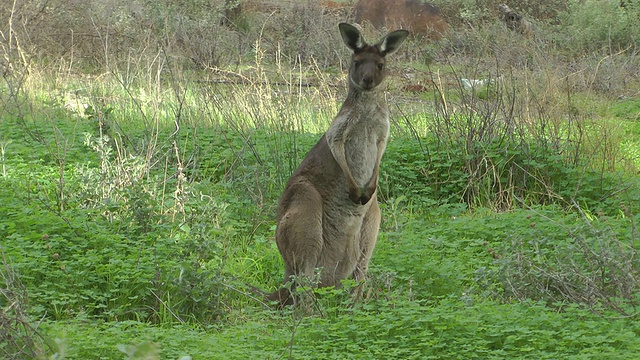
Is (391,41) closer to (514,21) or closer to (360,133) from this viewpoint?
(360,133)

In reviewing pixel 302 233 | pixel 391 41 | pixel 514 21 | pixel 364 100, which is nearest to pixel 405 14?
pixel 514 21

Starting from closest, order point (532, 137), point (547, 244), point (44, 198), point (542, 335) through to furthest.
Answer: point (542, 335) → point (547, 244) → point (44, 198) → point (532, 137)

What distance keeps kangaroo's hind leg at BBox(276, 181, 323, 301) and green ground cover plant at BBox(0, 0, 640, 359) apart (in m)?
0.27

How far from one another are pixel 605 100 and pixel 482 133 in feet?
17.5

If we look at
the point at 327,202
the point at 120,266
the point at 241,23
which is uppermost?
the point at 241,23

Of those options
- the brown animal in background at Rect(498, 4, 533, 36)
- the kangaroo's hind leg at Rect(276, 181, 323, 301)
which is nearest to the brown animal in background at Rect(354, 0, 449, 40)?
the brown animal in background at Rect(498, 4, 533, 36)

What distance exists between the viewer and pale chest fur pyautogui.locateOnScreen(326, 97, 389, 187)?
614cm

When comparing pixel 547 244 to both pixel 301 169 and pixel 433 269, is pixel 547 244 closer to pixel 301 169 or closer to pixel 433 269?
pixel 433 269

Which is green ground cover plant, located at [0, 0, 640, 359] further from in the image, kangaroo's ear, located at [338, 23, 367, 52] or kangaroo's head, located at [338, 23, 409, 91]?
kangaroo's ear, located at [338, 23, 367, 52]

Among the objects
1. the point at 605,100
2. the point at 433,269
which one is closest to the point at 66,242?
the point at 433,269

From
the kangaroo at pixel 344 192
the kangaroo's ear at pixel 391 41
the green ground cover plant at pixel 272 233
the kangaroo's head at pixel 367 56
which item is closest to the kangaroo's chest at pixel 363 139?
the kangaroo at pixel 344 192

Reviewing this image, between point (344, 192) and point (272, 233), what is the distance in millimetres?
1566

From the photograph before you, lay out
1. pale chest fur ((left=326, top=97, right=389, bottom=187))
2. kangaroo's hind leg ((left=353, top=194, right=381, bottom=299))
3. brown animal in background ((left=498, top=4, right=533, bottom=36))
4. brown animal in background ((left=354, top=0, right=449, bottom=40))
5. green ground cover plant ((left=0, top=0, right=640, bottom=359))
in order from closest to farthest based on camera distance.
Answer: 1. green ground cover plant ((left=0, top=0, right=640, bottom=359))
2. kangaroo's hind leg ((left=353, top=194, right=381, bottom=299))
3. pale chest fur ((left=326, top=97, right=389, bottom=187))
4. brown animal in background ((left=498, top=4, right=533, bottom=36))
5. brown animal in background ((left=354, top=0, right=449, bottom=40))

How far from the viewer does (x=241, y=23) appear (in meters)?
20.5
